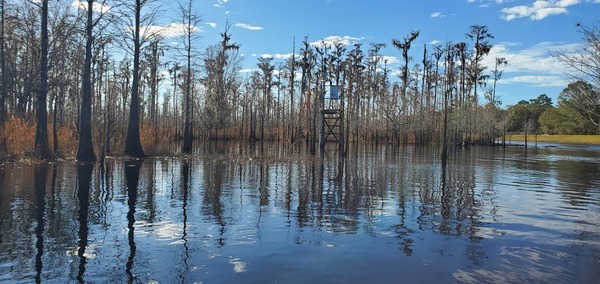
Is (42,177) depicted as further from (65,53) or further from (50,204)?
(65,53)

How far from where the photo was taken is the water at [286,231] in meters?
5.67

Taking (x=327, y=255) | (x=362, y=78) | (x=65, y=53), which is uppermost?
(x=362, y=78)

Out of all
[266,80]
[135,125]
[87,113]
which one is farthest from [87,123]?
[266,80]

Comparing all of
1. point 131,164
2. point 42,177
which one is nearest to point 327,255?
point 42,177

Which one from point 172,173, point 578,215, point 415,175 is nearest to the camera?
point 578,215

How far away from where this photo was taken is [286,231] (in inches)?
309

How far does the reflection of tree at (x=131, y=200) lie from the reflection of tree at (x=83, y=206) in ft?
1.88

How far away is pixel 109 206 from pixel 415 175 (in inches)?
488

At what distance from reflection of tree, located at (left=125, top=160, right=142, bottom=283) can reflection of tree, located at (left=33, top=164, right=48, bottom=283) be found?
3.44ft

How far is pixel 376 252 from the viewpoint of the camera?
6637 millimetres

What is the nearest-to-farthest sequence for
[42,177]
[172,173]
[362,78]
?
1. [42,177]
2. [172,173]
3. [362,78]

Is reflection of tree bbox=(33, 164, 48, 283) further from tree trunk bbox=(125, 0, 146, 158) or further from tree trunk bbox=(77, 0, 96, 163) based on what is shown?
tree trunk bbox=(125, 0, 146, 158)

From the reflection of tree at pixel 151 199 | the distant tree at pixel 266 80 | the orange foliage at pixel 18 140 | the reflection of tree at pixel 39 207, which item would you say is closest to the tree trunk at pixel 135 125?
the orange foliage at pixel 18 140

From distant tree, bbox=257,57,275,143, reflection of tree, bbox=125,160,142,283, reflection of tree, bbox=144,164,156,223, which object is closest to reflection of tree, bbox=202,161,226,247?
reflection of tree, bbox=144,164,156,223
